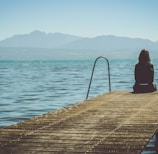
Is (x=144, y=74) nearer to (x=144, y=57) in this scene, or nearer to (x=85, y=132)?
(x=144, y=57)

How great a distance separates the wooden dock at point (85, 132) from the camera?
6.75 m

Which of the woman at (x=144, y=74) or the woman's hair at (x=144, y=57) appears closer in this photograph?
the woman at (x=144, y=74)

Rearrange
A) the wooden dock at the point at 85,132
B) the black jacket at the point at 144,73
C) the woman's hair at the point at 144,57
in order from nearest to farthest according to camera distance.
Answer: the wooden dock at the point at 85,132, the black jacket at the point at 144,73, the woman's hair at the point at 144,57

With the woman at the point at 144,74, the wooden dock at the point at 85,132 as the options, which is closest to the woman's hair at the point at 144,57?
the woman at the point at 144,74

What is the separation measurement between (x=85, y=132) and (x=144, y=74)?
9.57 m

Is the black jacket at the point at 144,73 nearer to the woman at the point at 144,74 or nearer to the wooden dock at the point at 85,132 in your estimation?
the woman at the point at 144,74

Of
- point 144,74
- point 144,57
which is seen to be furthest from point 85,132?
point 144,57

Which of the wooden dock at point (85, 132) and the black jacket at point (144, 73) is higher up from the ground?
the black jacket at point (144, 73)

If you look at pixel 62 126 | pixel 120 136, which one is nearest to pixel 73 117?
pixel 62 126

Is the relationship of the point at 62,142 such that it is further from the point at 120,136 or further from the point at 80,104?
the point at 80,104

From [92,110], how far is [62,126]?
112 inches

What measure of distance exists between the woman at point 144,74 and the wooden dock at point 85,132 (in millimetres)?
5198

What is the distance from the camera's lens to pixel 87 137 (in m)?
7.61

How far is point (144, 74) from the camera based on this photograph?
56.1ft
